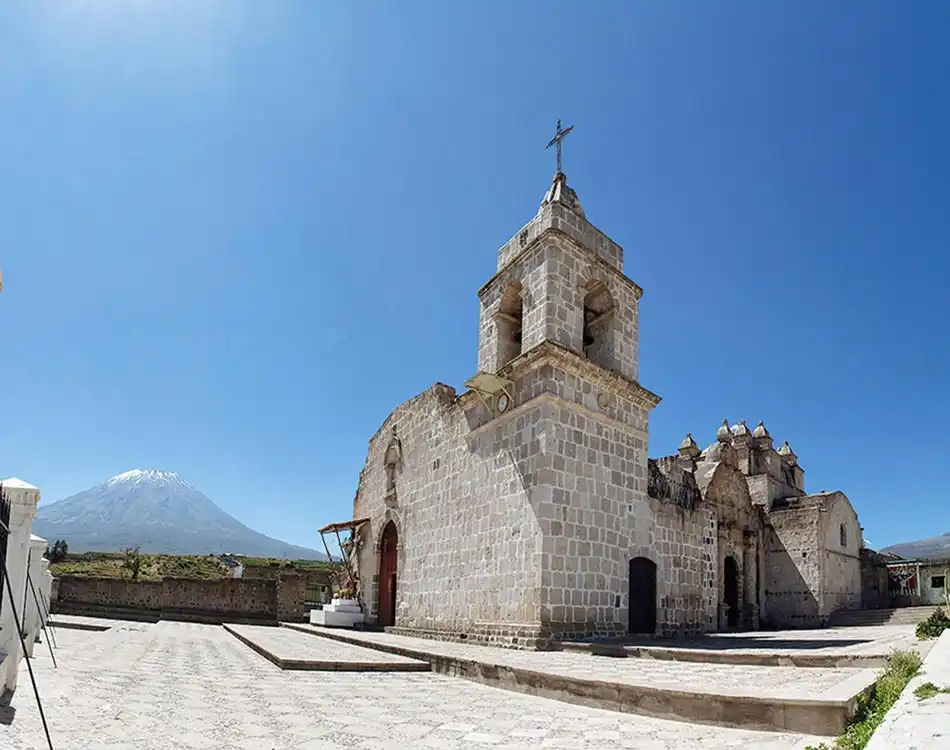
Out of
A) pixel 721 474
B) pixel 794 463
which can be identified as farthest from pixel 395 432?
pixel 794 463

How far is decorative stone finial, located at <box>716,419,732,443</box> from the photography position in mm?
25719

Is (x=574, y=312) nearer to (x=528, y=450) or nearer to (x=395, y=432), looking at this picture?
(x=528, y=450)

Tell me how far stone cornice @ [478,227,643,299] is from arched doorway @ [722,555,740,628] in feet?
30.4

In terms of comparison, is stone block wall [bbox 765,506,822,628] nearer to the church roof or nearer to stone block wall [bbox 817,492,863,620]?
stone block wall [bbox 817,492,863,620]

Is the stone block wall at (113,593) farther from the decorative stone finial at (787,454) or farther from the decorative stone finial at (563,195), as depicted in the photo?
the decorative stone finial at (787,454)

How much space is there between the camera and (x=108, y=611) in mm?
22344

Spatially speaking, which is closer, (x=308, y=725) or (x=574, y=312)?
(x=308, y=725)

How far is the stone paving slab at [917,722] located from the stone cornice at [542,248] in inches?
386

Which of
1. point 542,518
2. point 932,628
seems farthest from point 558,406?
point 932,628

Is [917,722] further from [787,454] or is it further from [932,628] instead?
[787,454]

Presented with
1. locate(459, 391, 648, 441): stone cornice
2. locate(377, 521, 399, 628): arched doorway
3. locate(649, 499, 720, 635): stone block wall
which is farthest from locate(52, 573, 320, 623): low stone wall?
locate(649, 499, 720, 635): stone block wall

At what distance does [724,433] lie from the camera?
25906 mm

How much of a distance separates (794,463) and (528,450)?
65.2 ft

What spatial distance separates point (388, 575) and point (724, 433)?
1451 cm
